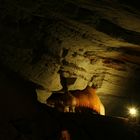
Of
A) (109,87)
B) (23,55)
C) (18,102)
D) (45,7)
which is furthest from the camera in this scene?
(109,87)

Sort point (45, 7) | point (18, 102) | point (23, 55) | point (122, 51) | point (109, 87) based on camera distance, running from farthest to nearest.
Result: 1. point (109, 87)
2. point (122, 51)
3. point (23, 55)
4. point (18, 102)
5. point (45, 7)

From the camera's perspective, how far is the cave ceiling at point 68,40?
595cm

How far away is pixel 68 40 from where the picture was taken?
23.1 ft

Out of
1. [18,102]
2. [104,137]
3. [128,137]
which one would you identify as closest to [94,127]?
[104,137]

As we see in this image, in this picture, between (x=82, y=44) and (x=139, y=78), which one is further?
(x=139, y=78)

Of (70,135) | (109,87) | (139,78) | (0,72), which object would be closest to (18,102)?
(0,72)

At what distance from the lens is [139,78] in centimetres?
888

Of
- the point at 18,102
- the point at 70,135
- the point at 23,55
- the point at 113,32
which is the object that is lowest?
the point at 70,135

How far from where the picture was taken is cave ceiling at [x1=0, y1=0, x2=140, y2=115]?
5946 millimetres

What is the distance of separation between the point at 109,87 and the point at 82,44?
197cm

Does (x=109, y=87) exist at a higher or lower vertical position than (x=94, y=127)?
higher

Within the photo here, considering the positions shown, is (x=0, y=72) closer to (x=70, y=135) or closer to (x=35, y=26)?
(x=35, y=26)

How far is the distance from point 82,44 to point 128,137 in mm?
2201

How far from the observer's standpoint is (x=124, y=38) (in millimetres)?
6691
